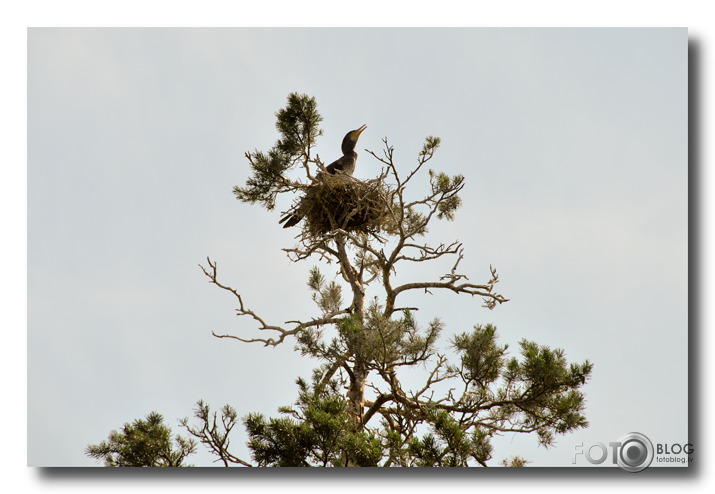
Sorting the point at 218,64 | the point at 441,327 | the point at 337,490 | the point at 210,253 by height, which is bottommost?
the point at 337,490

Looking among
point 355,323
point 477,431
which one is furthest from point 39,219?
point 477,431

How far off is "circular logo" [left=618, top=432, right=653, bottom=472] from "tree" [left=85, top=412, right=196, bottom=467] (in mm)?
1843

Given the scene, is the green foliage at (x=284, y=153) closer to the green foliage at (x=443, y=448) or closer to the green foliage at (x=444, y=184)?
the green foliage at (x=444, y=184)

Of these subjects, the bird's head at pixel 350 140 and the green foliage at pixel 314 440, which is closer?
the green foliage at pixel 314 440

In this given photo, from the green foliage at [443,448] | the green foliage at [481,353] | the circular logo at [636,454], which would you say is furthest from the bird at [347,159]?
the circular logo at [636,454]

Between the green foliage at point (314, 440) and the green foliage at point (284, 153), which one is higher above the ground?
the green foliage at point (284, 153)

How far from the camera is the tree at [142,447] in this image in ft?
12.3

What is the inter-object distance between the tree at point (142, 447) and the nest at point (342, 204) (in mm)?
1394

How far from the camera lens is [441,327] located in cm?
418

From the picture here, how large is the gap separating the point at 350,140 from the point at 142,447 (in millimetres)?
2217

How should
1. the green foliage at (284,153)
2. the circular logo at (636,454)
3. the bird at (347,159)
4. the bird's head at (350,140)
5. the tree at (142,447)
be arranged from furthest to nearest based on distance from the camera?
the bird's head at (350,140)
the bird at (347,159)
the green foliage at (284,153)
the tree at (142,447)
the circular logo at (636,454)

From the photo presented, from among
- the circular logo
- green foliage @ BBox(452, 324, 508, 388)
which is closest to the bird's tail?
green foliage @ BBox(452, 324, 508, 388)
